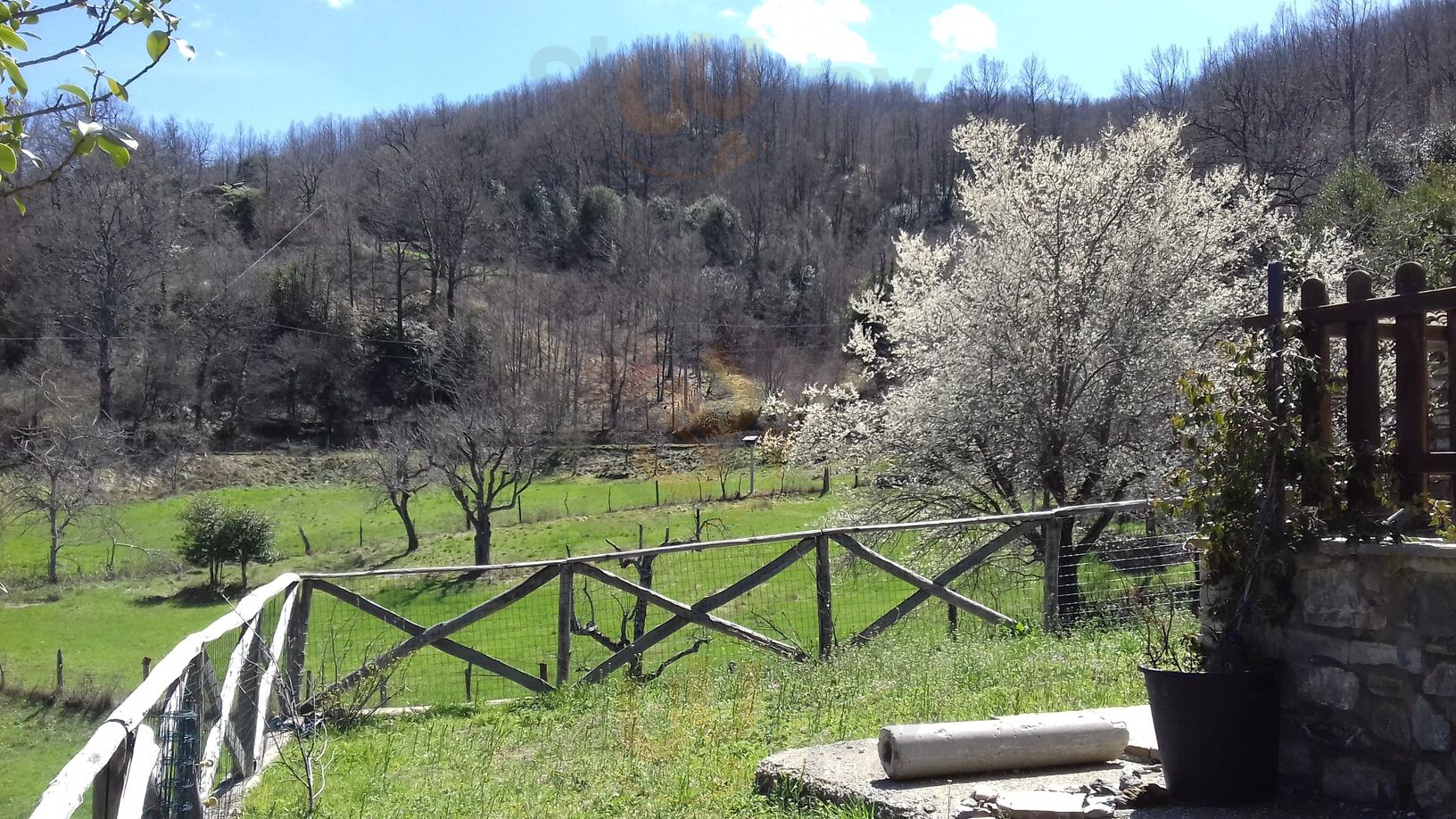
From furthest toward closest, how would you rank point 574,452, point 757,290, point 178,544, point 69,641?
1. point 757,290
2. point 574,452
3. point 178,544
4. point 69,641

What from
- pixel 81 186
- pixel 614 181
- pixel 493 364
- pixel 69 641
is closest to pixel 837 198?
pixel 614 181

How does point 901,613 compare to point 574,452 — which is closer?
point 901,613

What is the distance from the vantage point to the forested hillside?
42688 millimetres

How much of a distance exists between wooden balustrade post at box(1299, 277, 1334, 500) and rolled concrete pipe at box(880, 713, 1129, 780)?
1.47 m

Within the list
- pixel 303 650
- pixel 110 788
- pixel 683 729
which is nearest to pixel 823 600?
pixel 683 729

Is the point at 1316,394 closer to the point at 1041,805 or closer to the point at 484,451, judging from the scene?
the point at 1041,805

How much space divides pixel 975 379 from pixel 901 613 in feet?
17.4

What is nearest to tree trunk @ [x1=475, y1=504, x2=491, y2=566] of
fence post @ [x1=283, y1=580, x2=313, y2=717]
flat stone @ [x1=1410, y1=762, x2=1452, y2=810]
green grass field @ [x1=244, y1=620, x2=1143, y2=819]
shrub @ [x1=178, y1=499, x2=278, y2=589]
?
shrub @ [x1=178, y1=499, x2=278, y2=589]

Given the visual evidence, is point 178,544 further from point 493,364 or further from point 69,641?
point 493,364

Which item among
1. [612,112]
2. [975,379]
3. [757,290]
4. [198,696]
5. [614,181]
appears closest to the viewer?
[198,696]

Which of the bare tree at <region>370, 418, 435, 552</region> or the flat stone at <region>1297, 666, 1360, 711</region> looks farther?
the bare tree at <region>370, 418, 435, 552</region>

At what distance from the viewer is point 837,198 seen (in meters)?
87.1

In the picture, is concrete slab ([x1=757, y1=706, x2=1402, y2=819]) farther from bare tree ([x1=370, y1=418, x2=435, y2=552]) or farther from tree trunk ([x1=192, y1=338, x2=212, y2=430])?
tree trunk ([x1=192, y1=338, x2=212, y2=430])

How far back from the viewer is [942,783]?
14.9 ft
